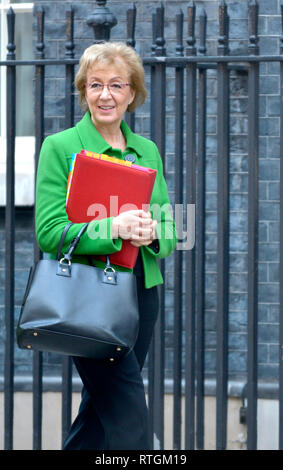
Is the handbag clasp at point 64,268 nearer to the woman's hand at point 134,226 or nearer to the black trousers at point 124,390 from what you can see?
the woman's hand at point 134,226

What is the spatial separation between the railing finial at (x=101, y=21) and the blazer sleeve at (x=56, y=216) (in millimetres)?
868

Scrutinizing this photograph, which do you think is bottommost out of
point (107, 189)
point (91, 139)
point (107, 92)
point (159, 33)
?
point (107, 189)

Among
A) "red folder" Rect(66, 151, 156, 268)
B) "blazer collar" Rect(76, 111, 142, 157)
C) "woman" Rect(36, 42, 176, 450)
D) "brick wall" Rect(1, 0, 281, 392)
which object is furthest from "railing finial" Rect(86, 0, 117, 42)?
"brick wall" Rect(1, 0, 281, 392)

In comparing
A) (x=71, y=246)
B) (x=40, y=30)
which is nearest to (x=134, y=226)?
(x=71, y=246)

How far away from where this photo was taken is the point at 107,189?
3.66 m

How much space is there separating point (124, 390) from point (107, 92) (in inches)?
43.4

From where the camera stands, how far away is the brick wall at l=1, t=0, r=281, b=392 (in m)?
6.48

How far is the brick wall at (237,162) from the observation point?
648 cm

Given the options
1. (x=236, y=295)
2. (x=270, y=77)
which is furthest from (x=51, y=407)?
(x=270, y=77)

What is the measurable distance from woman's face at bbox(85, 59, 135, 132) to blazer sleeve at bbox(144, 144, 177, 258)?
31 centimetres

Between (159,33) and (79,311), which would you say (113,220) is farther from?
(159,33)

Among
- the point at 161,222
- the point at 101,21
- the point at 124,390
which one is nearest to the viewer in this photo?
the point at 124,390

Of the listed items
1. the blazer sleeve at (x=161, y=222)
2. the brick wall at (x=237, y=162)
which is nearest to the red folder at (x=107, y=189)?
the blazer sleeve at (x=161, y=222)

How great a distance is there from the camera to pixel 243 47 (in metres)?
6.52
